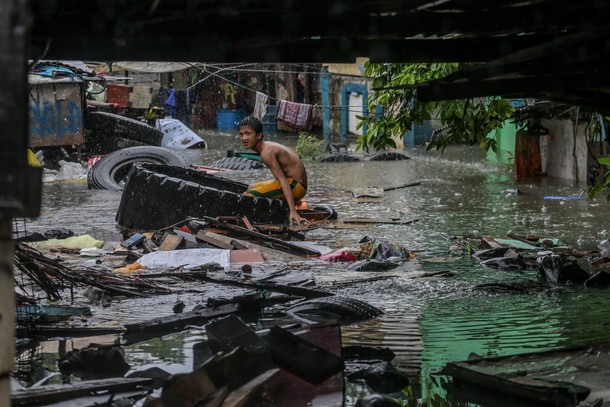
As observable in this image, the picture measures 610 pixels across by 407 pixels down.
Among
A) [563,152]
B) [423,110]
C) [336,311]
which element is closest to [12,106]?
[336,311]

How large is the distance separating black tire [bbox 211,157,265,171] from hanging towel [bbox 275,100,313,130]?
40.3 feet

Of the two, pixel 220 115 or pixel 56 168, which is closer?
pixel 56 168

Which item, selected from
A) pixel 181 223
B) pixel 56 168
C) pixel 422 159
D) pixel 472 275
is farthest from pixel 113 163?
pixel 472 275

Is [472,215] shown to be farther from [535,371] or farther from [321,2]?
[321,2]

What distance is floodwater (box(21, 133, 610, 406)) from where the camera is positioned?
7.66 meters

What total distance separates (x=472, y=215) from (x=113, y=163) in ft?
28.1

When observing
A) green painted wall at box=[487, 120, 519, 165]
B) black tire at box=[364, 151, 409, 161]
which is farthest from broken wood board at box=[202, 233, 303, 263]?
black tire at box=[364, 151, 409, 161]

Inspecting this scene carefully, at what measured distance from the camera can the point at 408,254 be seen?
1170 cm

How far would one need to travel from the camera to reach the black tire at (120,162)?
66.3ft

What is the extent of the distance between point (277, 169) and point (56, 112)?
11.7m

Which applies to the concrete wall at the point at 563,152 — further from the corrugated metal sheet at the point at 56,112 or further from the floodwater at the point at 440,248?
the corrugated metal sheet at the point at 56,112

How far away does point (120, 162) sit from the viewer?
20672 millimetres

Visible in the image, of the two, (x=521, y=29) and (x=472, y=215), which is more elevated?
(x=521, y=29)

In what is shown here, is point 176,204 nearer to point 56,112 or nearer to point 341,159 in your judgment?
point 56,112
